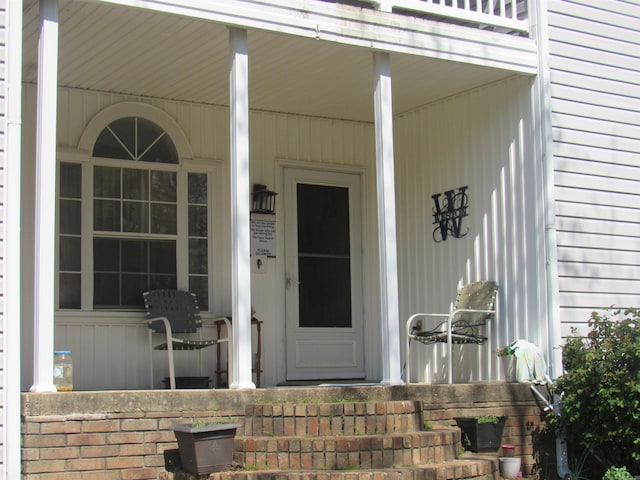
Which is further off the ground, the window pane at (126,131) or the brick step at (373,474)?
the window pane at (126,131)

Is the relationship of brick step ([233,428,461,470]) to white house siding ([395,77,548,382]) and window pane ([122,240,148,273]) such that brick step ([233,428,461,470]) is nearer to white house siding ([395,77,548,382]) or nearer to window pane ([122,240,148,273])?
white house siding ([395,77,548,382])

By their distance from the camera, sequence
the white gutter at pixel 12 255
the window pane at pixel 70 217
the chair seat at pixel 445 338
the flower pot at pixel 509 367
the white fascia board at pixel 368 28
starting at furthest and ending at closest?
the window pane at pixel 70 217 → the chair seat at pixel 445 338 → the flower pot at pixel 509 367 → the white fascia board at pixel 368 28 → the white gutter at pixel 12 255

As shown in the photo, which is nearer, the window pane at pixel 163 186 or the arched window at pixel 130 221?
the arched window at pixel 130 221

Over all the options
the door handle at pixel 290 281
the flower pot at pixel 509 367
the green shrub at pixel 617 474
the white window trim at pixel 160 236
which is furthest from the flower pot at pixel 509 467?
the white window trim at pixel 160 236

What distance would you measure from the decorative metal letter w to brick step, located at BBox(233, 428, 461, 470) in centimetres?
312

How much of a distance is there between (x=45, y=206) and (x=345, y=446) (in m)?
2.55

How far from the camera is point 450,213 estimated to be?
9070mm

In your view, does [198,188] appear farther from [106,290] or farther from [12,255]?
[12,255]

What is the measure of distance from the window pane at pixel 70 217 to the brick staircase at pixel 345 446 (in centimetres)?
299

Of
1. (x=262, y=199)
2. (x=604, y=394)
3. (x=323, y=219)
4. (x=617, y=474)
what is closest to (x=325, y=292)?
(x=323, y=219)

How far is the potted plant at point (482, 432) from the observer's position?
282 inches

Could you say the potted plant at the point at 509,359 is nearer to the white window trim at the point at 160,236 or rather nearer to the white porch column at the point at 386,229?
the white porch column at the point at 386,229

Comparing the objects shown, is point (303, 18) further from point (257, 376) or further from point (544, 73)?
point (257, 376)

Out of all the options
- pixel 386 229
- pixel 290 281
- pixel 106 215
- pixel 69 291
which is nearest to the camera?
pixel 386 229
